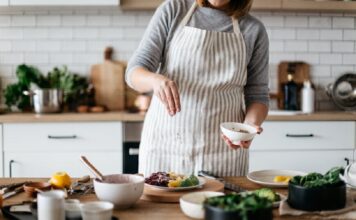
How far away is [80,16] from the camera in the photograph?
14.2 feet

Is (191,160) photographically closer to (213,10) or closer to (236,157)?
(236,157)

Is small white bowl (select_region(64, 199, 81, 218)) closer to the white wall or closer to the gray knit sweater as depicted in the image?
the gray knit sweater

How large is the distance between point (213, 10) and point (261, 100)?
47cm

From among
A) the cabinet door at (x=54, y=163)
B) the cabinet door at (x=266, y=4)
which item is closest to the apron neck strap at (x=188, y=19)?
the cabinet door at (x=54, y=163)

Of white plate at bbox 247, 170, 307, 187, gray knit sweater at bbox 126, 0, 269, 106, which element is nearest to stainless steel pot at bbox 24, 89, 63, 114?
gray knit sweater at bbox 126, 0, 269, 106

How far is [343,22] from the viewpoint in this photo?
446cm

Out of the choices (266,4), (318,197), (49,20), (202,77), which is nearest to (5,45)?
(49,20)

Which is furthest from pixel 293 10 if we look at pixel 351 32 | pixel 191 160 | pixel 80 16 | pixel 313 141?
pixel 191 160

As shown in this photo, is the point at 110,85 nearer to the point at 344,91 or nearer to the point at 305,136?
the point at 305,136

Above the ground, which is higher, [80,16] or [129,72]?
[80,16]

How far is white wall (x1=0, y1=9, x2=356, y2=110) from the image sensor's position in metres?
4.32

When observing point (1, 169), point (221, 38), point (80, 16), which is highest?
point (80, 16)

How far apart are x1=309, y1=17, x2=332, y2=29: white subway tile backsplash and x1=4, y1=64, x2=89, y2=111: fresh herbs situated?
6.14 ft

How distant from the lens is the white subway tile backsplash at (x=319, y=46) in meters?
4.45
